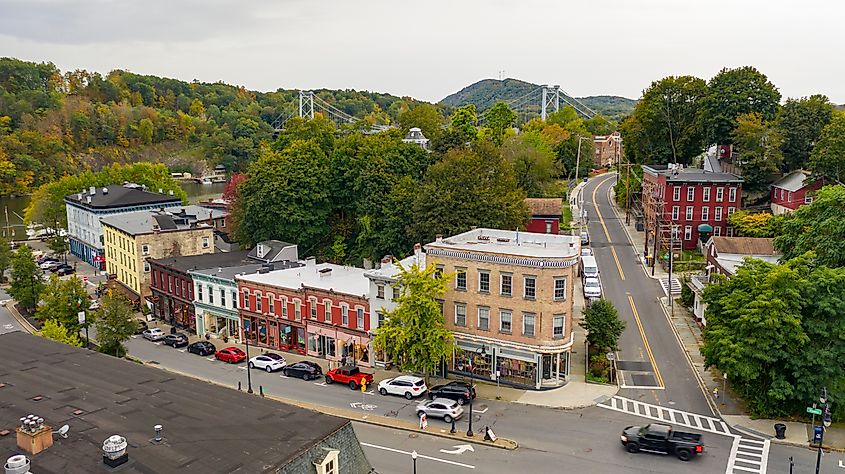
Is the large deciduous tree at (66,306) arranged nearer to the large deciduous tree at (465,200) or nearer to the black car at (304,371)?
the black car at (304,371)

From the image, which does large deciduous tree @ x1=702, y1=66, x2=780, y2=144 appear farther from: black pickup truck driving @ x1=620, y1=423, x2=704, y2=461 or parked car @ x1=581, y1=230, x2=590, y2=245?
black pickup truck driving @ x1=620, y1=423, x2=704, y2=461

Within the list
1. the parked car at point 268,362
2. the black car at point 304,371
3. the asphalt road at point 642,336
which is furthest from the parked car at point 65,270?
the asphalt road at point 642,336

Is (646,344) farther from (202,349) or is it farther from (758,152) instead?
(758,152)

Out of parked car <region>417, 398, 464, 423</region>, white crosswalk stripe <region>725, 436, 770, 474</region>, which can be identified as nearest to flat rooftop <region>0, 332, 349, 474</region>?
parked car <region>417, 398, 464, 423</region>

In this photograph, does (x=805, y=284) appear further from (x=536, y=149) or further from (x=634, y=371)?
(x=536, y=149)

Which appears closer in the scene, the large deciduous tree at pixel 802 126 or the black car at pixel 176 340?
the black car at pixel 176 340

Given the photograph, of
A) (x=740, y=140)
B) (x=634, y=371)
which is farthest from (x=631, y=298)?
(x=740, y=140)

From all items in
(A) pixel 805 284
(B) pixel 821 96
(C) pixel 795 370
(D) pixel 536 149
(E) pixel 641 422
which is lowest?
(E) pixel 641 422
